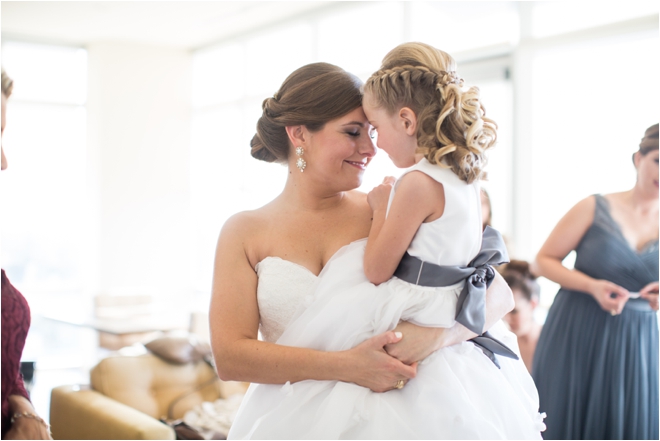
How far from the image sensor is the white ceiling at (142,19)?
7.27m

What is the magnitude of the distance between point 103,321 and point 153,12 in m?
3.64

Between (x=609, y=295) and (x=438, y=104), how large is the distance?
5.18 ft

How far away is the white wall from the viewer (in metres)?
8.79

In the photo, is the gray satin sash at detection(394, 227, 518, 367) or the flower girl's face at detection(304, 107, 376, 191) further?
the flower girl's face at detection(304, 107, 376, 191)

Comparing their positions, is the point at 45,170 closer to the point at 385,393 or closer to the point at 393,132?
the point at 393,132

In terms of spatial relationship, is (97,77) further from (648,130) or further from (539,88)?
(648,130)

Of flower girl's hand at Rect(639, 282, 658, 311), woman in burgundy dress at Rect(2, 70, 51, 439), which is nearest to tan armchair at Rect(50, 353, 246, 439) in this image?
woman in burgundy dress at Rect(2, 70, 51, 439)

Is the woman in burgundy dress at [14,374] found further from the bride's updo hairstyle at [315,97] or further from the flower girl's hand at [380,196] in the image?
the flower girl's hand at [380,196]

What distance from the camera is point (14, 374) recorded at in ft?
5.08

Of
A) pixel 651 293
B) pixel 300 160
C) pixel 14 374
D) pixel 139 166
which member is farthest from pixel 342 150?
pixel 139 166

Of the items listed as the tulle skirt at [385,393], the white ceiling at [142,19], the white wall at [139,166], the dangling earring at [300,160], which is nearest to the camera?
the tulle skirt at [385,393]

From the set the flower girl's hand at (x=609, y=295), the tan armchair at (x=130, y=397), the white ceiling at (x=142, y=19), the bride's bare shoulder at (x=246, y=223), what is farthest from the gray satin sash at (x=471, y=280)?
the white ceiling at (x=142, y=19)

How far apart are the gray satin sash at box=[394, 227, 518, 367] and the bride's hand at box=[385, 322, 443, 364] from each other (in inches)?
3.1

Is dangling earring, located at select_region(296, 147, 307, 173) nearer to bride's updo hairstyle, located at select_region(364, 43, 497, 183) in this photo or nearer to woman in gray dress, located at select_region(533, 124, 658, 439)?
bride's updo hairstyle, located at select_region(364, 43, 497, 183)
